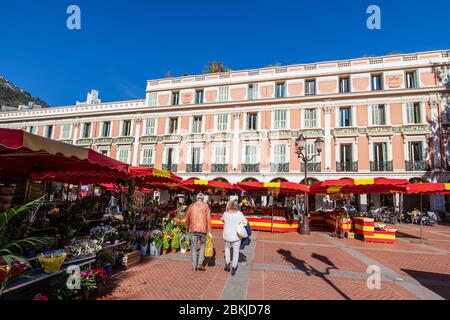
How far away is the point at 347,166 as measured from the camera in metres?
20.6

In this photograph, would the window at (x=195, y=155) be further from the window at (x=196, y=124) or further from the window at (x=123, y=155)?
the window at (x=123, y=155)

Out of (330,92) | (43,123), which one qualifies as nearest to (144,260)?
(330,92)

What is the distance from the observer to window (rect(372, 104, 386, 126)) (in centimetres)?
2060

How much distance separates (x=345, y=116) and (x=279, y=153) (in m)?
6.21

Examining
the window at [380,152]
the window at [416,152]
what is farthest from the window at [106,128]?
the window at [416,152]

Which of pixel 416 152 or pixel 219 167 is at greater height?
pixel 416 152

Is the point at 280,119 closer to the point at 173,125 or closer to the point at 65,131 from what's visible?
the point at 173,125

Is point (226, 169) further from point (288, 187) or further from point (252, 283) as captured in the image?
point (252, 283)

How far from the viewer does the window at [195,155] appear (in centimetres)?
2405

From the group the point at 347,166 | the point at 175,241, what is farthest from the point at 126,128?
the point at 175,241

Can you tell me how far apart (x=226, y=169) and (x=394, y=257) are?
634 inches

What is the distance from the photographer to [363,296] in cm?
447

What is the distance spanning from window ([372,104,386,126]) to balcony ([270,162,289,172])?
7.76 metres

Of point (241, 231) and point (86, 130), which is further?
point (86, 130)
